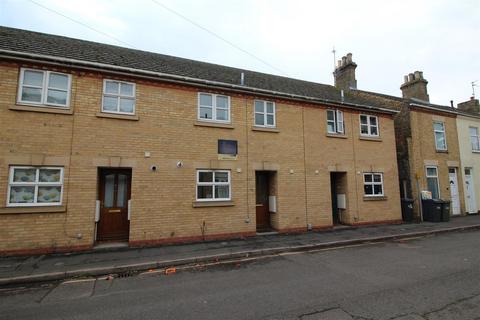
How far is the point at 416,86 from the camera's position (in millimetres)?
18609

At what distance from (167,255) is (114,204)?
10.3ft

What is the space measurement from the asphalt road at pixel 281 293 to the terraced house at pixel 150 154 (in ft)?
8.91

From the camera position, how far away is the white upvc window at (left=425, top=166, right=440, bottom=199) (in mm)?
14805

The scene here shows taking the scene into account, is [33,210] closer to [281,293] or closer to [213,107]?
[213,107]

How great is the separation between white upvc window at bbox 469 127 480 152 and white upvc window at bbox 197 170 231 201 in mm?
17422

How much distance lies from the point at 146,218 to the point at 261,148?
5.19 m

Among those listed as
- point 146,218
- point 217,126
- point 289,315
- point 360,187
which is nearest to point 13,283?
point 146,218

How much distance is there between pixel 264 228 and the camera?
1120cm

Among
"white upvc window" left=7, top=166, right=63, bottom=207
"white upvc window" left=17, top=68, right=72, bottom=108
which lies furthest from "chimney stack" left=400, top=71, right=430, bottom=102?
"white upvc window" left=7, top=166, right=63, bottom=207

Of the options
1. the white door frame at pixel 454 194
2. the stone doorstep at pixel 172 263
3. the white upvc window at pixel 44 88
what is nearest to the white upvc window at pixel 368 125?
the stone doorstep at pixel 172 263

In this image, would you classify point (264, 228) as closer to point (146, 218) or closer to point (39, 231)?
point (146, 218)

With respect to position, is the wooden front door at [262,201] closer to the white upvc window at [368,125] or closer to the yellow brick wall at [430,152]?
the white upvc window at [368,125]

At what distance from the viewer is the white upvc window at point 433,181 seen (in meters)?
14.8

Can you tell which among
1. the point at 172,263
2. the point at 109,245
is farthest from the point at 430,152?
the point at 109,245
